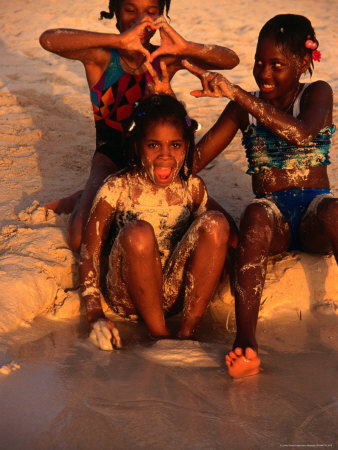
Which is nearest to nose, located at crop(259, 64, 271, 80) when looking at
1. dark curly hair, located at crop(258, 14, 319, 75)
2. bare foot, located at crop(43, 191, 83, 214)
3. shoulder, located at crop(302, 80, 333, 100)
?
dark curly hair, located at crop(258, 14, 319, 75)

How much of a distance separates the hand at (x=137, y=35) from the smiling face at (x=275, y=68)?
0.55 m

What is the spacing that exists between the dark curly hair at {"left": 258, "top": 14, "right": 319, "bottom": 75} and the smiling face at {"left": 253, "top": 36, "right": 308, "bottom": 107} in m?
0.02

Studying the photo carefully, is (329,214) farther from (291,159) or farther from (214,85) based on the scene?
(214,85)

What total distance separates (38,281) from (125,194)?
60 cm

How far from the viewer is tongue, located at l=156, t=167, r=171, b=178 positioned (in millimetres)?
→ 2734

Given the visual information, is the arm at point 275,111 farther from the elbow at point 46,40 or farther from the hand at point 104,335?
the hand at point 104,335

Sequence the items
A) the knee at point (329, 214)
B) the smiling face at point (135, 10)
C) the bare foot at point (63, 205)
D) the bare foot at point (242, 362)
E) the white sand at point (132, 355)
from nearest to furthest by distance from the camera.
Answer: the white sand at point (132, 355) < the bare foot at point (242, 362) < the knee at point (329, 214) < the smiling face at point (135, 10) < the bare foot at point (63, 205)

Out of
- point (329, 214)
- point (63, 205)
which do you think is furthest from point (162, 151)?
point (63, 205)

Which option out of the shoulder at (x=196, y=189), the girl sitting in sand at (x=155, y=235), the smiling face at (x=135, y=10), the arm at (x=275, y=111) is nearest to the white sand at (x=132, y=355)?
the girl sitting in sand at (x=155, y=235)

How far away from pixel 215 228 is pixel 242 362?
60 centimetres

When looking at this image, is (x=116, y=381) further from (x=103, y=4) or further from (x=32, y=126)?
(x=103, y=4)

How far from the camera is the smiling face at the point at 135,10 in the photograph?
326 cm

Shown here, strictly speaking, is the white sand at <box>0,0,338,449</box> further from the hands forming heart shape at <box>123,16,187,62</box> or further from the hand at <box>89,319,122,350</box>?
the hands forming heart shape at <box>123,16,187,62</box>

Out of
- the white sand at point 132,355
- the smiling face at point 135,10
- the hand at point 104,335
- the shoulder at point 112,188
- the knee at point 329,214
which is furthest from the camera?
the smiling face at point 135,10
